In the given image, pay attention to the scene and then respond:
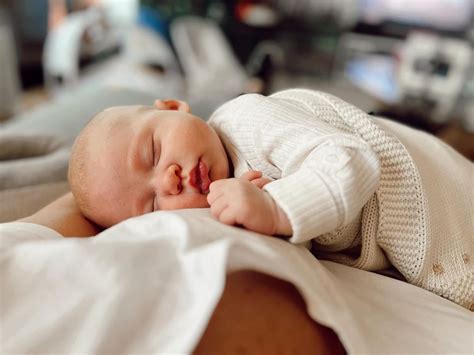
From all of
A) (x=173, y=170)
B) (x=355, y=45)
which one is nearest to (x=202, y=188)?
(x=173, y=170)

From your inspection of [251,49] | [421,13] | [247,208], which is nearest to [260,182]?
[247,208]

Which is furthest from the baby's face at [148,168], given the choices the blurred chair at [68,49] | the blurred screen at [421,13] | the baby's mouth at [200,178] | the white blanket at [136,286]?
the blurred screen at [421,13]

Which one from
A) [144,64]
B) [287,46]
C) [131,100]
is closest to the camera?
[131,100]

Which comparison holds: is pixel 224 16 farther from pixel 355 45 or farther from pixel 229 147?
pixel 229 147

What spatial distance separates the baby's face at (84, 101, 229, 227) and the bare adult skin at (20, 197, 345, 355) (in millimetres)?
253

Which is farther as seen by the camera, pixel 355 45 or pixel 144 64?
pixel 355 45

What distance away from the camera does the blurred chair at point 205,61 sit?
390cm

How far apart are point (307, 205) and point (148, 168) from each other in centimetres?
31

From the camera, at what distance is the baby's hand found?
1.95 feet

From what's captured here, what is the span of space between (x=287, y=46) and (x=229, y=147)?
13.2ft

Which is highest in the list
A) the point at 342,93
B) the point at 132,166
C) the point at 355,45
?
the point at 132,166

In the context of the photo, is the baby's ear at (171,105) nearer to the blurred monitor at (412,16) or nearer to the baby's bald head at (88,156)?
the baby's bald head at (88,156)

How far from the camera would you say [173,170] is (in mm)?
781

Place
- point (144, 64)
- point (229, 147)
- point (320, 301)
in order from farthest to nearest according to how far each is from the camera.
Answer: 1. point (144, 64)
2. point (229, 147)
3. point (320, 301)
